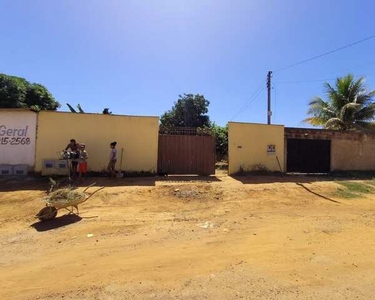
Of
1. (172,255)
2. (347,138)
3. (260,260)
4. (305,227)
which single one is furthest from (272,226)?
(347,138)

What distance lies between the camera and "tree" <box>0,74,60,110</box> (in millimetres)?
21000

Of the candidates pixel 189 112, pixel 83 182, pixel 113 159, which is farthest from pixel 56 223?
pixel 189 112

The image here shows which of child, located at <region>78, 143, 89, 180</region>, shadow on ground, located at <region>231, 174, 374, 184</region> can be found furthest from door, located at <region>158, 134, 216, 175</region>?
child, located at <region>78, 143, 89, 180</region>

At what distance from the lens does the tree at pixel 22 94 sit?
21.0 metres

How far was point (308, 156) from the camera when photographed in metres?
15.0

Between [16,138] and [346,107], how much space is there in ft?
58.0

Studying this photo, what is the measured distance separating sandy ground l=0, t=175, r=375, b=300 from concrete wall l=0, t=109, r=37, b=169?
2594 mm

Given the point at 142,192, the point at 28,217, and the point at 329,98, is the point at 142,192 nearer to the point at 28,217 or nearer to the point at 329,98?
the point at 28,217

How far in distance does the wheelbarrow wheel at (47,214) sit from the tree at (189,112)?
76.4 feet

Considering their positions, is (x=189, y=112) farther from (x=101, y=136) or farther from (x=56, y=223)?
(x=56, y=223)

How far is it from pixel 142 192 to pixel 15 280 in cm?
558

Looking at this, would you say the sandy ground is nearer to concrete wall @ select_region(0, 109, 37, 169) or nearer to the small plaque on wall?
concrete wall @ select_region(0, 109, 37, 169)

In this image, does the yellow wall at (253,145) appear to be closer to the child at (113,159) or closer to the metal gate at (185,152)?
the metal gate at (185,152)

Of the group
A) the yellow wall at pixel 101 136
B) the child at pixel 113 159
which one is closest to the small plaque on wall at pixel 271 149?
the yellow wall at pixel 101 136
